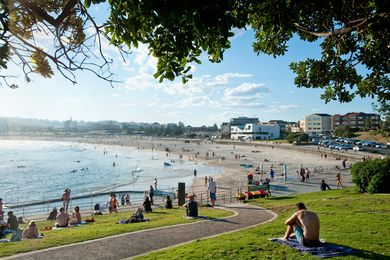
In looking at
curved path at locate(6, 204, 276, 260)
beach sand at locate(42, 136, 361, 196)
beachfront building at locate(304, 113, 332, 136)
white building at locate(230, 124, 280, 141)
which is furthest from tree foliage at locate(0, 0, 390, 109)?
beachfront building at locate(304, 113, 332, 136)

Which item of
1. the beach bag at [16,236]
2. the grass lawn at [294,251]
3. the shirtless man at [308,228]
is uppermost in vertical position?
the shirtless man at [308,228]

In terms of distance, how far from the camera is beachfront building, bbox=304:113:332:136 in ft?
529

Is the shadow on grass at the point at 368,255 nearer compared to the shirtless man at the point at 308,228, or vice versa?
the shadow on grass at the point at 368,255

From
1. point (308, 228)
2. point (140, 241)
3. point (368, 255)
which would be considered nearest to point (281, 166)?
point (140, 241)

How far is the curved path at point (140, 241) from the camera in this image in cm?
Answer: 870

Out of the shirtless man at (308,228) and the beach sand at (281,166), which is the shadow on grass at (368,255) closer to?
the shirtless man at (308,228)

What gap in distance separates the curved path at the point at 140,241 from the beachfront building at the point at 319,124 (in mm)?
156716

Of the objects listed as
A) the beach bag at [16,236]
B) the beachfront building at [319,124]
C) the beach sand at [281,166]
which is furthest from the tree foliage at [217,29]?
the beachfront building at [319,124]

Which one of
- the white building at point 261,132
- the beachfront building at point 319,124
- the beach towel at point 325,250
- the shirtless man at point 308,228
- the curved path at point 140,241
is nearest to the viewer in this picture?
the beach towel at point 325,250

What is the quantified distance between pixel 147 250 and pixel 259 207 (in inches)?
359

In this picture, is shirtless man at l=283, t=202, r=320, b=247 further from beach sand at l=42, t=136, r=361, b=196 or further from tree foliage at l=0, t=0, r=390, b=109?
beach sand at l=42, t=136, r=361, b=196

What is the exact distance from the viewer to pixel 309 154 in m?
78.4

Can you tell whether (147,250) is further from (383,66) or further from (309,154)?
(309,154)

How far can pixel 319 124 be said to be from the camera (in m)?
163
